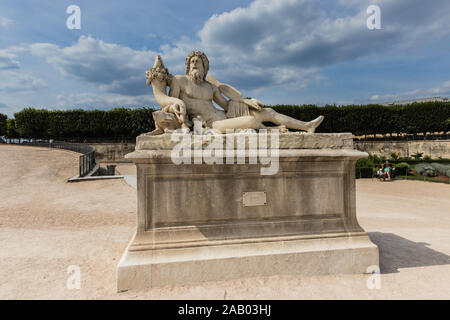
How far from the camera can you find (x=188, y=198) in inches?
129

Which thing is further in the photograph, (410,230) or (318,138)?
(410,230)

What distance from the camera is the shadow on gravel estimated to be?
143 inches

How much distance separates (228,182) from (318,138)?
1.39m

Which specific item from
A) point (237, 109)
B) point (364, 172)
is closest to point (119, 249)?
point (237, 109)

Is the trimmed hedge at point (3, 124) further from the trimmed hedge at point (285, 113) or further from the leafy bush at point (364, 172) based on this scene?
the leafy bush at point (364, 172)

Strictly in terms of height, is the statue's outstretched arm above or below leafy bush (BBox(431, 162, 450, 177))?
above

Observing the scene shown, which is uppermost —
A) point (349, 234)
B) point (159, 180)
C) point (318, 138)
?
point (318, 138)

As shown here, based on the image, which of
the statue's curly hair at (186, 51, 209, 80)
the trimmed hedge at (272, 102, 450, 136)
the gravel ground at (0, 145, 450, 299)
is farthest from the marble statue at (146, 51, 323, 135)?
the trimmed hedge at (272, 102, 450, 136)

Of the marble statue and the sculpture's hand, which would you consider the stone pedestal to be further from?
the sculpture's hand

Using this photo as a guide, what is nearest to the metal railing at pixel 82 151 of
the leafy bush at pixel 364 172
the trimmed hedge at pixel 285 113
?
the trimmed hedge at pixel 285 113
